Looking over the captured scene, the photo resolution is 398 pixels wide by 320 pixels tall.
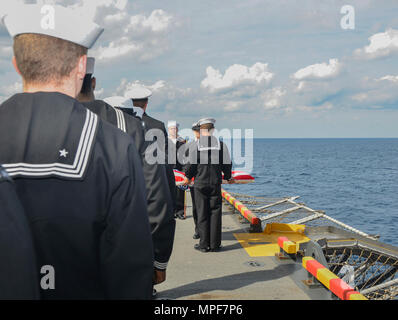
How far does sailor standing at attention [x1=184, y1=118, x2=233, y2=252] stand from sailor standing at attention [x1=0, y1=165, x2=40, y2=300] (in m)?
6.02

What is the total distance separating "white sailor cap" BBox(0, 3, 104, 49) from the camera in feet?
5.25

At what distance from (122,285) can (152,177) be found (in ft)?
4.40

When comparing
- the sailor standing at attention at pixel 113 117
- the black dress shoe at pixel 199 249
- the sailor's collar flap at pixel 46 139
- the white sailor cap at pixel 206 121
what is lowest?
the black dress shoe at pixel 199 249

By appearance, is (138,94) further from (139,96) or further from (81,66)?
(81,66)

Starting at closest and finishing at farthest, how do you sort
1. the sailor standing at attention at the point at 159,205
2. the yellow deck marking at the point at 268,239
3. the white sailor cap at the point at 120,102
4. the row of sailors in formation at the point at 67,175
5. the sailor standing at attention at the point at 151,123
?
1. the row of sailors in formation at the point at 67,175
2. the sailor standing at attention at the point at 159,205
3. the white sailor cap at the point at 120,102
4. the sailor standing at attention at the point at 151,123
5. the yellow deck marking at the point at 268,239

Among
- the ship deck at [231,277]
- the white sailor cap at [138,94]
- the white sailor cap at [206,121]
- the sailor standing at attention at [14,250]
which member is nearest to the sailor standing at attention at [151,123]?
the white sailor cap at [138,94]

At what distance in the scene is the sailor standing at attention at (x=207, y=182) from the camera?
289 inches

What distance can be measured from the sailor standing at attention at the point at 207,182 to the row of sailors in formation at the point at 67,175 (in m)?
5.67

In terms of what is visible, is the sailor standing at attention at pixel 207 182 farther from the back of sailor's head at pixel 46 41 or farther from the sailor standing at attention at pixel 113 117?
the back of sailor's head at pixel 46 41

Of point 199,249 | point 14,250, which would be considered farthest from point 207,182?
point 14,250

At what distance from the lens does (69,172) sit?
5.01 feet

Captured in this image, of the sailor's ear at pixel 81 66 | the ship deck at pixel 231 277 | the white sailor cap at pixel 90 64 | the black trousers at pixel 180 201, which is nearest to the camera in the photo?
the sailor's ear at pixel 81 66
